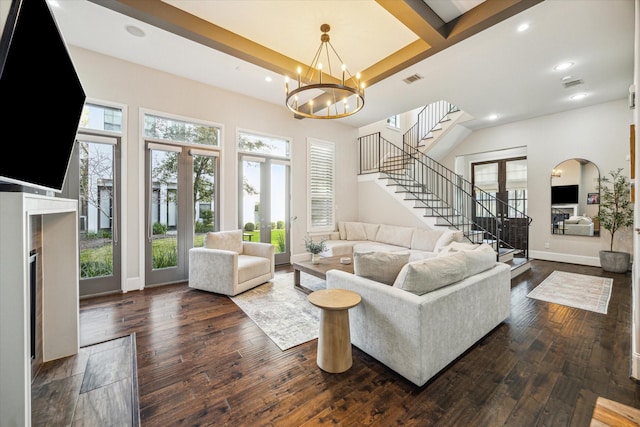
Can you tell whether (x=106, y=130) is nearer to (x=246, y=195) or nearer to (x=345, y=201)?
(x=246, y=195)

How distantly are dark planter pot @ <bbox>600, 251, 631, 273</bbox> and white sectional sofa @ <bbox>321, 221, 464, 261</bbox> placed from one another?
10.0ft

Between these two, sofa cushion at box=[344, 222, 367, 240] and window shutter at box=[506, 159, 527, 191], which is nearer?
sofa cushion at box=[344, 222, 367, 240]

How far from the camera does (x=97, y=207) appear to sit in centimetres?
379

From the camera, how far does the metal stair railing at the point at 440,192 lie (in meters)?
6.36

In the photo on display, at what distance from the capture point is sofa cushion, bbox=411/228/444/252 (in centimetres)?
505

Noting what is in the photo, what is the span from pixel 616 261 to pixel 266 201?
22.9ft

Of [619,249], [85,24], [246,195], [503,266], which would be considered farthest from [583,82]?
[85,24]

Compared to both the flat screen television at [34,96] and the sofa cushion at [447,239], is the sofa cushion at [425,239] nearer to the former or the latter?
the sofa cushion at [447,239]

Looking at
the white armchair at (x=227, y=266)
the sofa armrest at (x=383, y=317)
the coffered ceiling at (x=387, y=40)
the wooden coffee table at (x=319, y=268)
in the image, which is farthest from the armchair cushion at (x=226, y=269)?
the coffered ceiling at (x=387, y=40)

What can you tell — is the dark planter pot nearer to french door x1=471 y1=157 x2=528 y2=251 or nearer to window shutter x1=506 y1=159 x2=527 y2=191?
french door x1=471 y1=157 x2=528 y2=251

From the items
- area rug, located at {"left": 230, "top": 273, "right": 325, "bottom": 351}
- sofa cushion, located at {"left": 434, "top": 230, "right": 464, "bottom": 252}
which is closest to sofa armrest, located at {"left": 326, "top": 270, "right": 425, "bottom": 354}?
area rug, located at {"left": 230, "top": 273, "right": 325, "bottom": 351}

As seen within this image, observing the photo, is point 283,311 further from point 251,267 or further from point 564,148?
point 564,148

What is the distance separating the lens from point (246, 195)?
205 inches

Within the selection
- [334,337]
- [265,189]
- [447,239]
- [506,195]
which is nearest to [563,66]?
[447,239]
